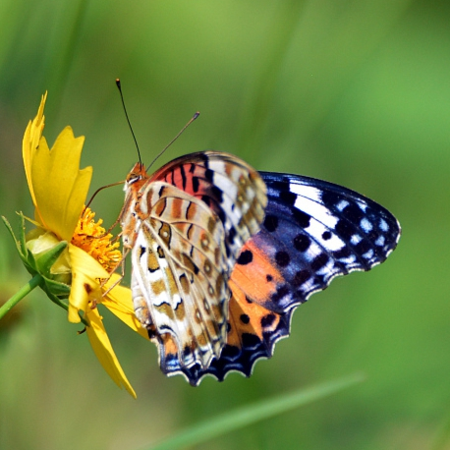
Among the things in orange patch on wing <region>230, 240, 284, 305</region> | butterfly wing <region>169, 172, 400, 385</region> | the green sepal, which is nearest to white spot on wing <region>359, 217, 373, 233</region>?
butterfly wing <region>169, 172, 400, 385</region>

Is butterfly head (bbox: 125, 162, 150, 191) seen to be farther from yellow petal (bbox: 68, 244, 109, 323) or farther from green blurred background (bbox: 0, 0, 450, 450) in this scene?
green blurred background (bbox: 0, 0, 450, 450)

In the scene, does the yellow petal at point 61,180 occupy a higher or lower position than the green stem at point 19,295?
higher

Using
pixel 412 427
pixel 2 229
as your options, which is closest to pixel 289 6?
pixel 2 229

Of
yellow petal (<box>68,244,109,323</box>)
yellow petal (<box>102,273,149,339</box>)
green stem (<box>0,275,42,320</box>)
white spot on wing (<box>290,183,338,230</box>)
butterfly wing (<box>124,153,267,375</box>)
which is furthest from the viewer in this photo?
white spot on wing (<box>290,183,338,230</box>)

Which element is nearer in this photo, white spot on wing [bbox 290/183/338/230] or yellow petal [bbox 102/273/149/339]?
yellow petal [bbox 102/273/149/339]

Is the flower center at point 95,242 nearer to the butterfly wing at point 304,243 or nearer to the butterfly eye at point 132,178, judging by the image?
the butterfly eye at point 132,178

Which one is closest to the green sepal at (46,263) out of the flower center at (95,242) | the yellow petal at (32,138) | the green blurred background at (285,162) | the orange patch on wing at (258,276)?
the yellow petal at (32,138)
